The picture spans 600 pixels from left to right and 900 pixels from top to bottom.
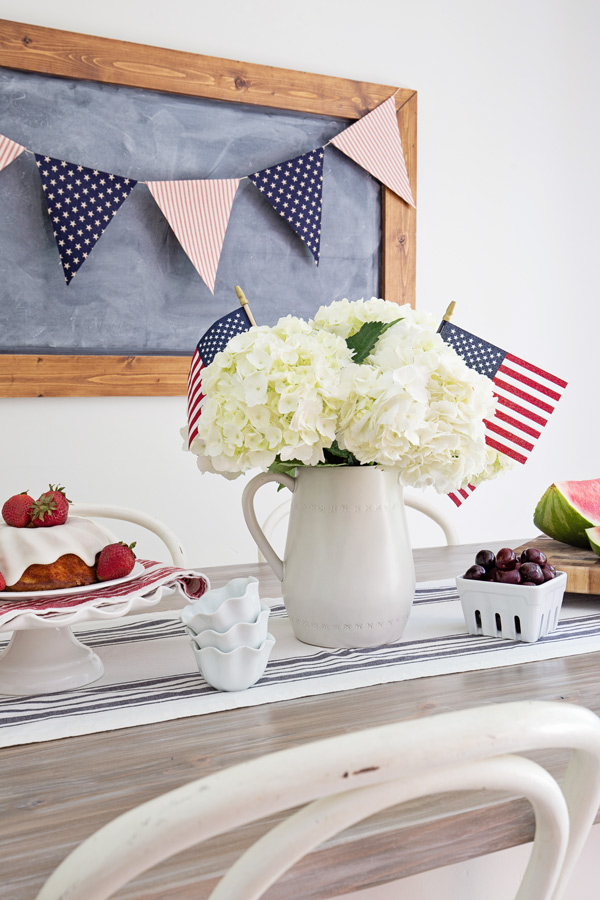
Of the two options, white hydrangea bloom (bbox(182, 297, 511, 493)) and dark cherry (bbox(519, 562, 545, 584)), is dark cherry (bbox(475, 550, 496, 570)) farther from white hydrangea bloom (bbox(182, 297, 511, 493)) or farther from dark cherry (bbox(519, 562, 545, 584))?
white hydrangea bloom (bbox(182, 297, 511, 493))

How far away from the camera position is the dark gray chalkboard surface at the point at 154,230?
2.20 metres

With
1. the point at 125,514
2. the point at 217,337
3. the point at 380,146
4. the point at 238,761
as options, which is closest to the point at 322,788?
the point at 238,761

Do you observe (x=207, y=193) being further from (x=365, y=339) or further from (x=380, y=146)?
(x=365, y=339)

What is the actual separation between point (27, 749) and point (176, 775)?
0.16 m

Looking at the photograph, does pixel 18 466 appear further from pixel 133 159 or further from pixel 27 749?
pixel 27 749

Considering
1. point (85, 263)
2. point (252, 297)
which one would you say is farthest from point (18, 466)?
point (252, 297)

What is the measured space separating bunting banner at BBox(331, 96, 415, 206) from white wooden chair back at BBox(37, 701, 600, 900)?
2369 millimetres

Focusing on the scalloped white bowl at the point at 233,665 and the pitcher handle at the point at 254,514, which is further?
the pitcher handle at the point at 254,514

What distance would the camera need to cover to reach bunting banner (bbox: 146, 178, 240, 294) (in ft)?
7.63

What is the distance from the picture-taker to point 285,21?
2539 millimetres

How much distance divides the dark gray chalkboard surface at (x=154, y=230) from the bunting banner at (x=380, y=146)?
0.04 metres

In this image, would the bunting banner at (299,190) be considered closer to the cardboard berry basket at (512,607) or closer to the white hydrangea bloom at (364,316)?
the white hydrangea bloom at (364,316)

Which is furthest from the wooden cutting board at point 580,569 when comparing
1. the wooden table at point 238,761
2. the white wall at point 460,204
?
the white wall at point 460,204

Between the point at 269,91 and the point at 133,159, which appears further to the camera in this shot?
the point at 269,91
